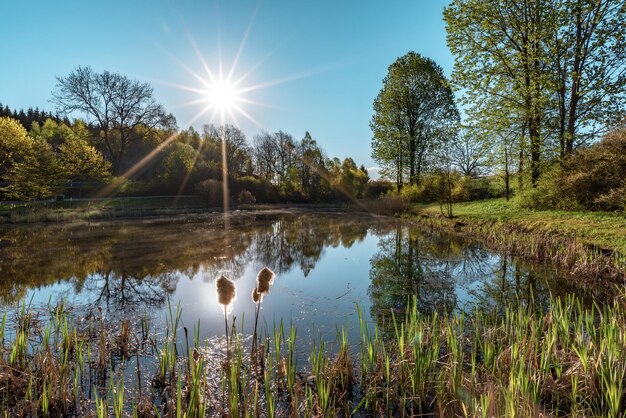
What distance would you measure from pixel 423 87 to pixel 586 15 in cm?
1871

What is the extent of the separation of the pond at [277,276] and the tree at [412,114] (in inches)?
833

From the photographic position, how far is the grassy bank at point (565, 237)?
9859mm

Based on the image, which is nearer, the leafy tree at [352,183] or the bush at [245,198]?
the bush at [245,198]

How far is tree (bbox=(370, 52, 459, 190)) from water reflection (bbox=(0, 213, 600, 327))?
68.5 ft

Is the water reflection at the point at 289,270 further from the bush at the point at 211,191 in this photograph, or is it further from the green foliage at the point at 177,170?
the green foliage at the point at 177,170

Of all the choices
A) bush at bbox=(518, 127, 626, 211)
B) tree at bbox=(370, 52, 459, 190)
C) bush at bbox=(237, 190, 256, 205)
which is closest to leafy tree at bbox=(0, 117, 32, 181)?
bush at bbox=(237, 190, 256, 205)

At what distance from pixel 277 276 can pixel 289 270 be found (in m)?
0.97

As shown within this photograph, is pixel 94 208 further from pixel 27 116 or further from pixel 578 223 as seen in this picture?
pixel 27 116

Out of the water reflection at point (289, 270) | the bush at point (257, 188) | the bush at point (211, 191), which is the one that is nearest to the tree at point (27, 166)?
the water reflection at point (289, 270)

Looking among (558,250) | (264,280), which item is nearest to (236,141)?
(558,250)

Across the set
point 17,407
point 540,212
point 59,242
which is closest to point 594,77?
point 540,212

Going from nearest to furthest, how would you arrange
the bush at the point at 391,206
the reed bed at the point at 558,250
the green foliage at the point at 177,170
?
the reed bed at the point at 558,250 < the bush at the point at 391,206 < the green foliage at the point at 177,170

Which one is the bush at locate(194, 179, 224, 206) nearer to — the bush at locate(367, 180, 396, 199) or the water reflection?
the bush at locate(367, 180, 396, 199)

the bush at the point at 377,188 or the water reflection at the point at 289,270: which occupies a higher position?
the bush at the point at 377,188
